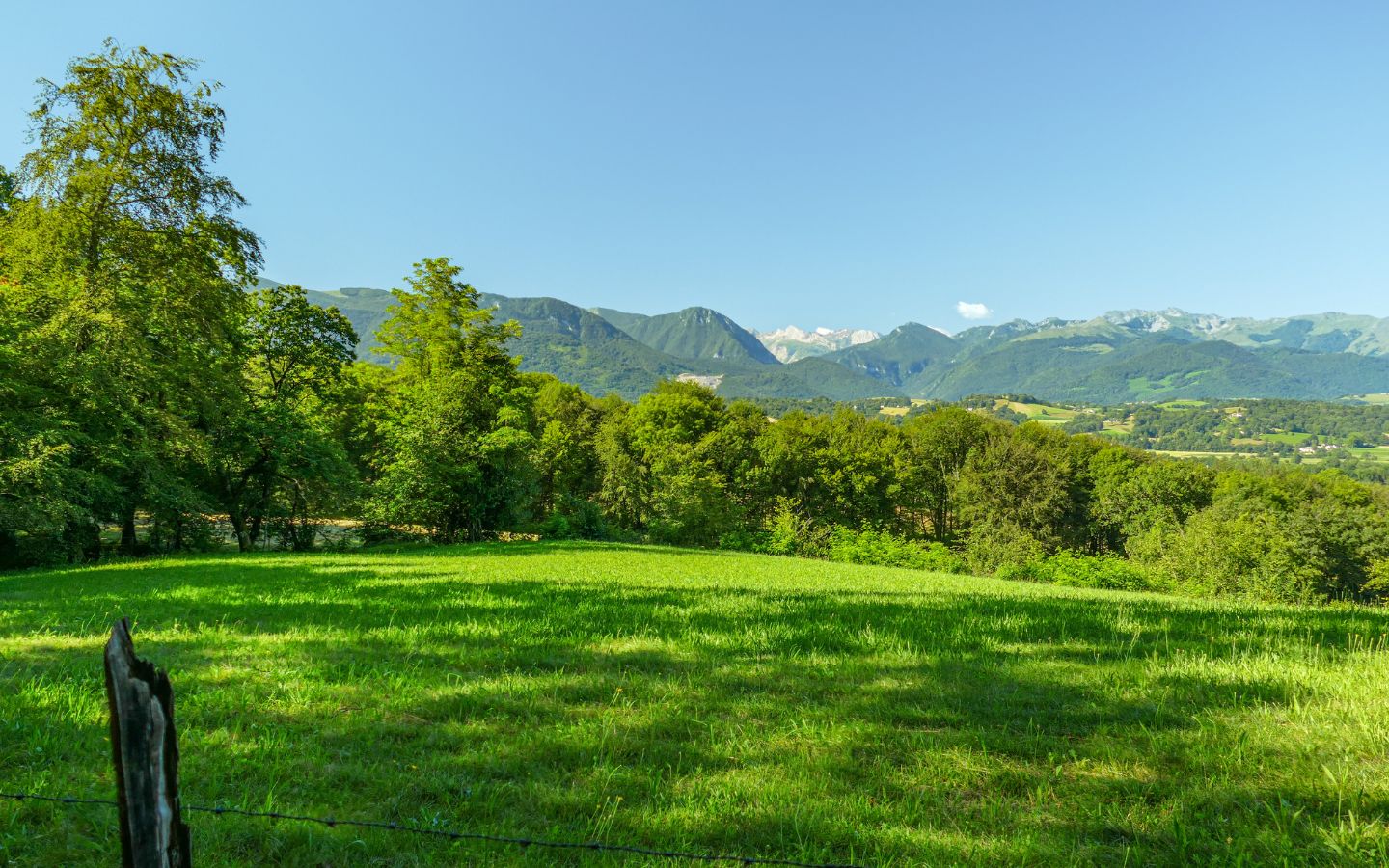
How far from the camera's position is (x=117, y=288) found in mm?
23125

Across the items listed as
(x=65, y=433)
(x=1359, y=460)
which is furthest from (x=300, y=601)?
Answer: (x=1359, y=460)

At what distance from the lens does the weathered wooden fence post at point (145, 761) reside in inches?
70.2

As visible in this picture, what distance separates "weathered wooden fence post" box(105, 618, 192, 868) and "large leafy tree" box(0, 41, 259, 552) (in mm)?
25002

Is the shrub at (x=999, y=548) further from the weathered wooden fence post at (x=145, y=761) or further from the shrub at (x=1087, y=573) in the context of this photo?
the weathered wooden fence post at (x=145, y=761)

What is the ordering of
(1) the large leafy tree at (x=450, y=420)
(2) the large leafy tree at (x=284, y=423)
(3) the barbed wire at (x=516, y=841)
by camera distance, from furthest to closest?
(1) the large leafy tree at (x=450, y=420), (2) the large leafy tree at (x=284, y=423), (3) the barbed wire at (x=516, y=841)

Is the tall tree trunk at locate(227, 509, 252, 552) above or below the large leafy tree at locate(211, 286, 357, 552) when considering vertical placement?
below

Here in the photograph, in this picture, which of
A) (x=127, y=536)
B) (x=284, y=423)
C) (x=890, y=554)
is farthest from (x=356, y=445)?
(x=890, y=554)

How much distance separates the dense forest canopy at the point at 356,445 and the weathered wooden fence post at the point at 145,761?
25.0 meters

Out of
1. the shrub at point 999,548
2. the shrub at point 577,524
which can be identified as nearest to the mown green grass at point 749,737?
the shrub at point 577,524

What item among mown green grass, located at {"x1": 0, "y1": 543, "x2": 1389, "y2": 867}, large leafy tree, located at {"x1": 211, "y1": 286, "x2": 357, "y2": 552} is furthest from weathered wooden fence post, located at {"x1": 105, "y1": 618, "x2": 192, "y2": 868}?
large leafy tree, located at {"x1": 211, "y1": 286, "x2": 357, "y2": 552}

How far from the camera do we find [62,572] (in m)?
17.8

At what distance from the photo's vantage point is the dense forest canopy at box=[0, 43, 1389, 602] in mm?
21938

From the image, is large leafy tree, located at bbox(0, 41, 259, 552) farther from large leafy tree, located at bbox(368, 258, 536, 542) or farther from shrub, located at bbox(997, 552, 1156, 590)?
shrub, located at bbox(997, 552, 1156, 590)

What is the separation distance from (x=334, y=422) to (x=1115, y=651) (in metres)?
38.8
